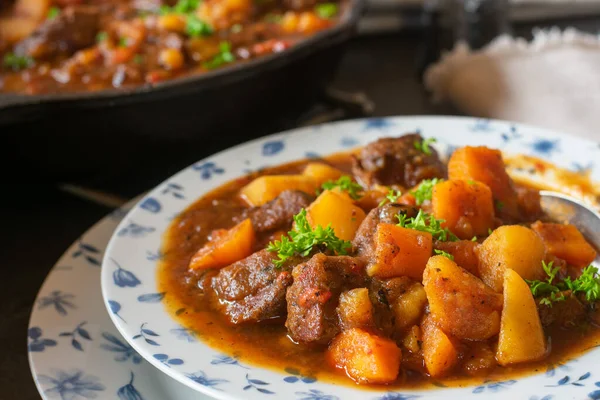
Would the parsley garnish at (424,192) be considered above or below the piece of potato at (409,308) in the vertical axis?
above

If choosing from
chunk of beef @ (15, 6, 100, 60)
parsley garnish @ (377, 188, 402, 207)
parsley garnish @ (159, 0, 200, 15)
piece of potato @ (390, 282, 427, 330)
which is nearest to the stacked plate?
piece of potato @ (390, 282, 427, 330)

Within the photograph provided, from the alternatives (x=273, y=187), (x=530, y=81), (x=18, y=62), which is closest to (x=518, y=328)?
(x=273, y=187)

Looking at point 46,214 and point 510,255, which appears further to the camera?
point 46,214

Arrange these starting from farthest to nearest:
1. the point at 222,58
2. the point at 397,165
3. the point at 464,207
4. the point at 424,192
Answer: the point at 222,58 < the point at 397,165 < the point at 424,192 < the point at 464,207

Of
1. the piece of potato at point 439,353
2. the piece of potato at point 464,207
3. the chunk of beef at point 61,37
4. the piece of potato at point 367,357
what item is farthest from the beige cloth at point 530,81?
the piece of potato at point 367,357

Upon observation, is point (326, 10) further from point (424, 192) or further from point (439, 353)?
point (439, 353)

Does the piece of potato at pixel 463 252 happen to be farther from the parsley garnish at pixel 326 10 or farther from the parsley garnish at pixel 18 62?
the parsley garnish at pixel 18 62

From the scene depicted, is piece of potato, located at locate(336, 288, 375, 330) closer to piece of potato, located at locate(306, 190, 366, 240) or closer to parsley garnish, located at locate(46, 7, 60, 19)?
piece of potato, located at locate(306, 190, 366, 240)
